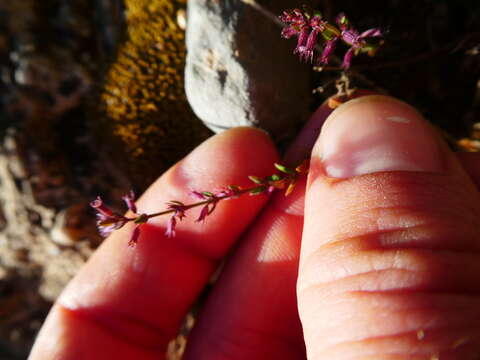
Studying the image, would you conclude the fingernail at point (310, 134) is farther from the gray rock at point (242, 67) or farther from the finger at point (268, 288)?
the gray rock at point (242, 67)

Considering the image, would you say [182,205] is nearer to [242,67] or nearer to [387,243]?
[387,243]

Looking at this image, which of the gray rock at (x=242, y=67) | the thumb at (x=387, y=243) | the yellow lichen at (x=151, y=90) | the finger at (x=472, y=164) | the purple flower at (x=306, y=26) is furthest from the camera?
the yellow lichen at (x=151, y=90)

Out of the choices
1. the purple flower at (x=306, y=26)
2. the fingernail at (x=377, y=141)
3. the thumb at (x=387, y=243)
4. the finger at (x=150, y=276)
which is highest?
the purple flower at (x=306, y=26)

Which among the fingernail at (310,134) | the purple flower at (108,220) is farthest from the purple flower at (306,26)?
the purple flower at (108,220)

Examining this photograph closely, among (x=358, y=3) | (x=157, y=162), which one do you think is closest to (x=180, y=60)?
(x=157, y=162)

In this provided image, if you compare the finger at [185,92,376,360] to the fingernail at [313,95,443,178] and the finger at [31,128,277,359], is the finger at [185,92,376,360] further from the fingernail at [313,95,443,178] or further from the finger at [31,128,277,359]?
the fingernail at [313,95,443,178]

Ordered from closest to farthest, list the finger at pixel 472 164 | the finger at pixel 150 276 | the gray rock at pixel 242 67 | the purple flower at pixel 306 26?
the purple flower at pixel 306 26
the finger at pixel 472 164
the gray rock at pixel 242 67
the finger at pixel 150 276

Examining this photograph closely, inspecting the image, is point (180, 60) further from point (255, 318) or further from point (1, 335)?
point (1, 335)

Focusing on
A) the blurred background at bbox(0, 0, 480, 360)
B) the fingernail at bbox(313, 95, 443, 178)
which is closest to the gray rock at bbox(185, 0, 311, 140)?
the blurred background at bbox(0, 0, 480, 360)
